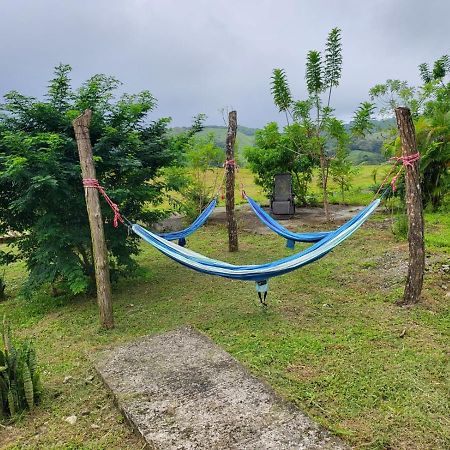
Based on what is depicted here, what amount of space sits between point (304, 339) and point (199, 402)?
1.09 metres

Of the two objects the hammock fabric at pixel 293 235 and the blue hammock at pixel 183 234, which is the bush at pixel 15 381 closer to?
the blue hammock at pixel 183 234

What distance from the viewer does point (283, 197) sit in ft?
29.5

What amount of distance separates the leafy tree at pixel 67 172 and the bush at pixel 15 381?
55.9 inches

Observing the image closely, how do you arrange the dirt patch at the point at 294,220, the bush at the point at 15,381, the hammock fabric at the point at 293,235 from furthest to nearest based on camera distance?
the dirt patch at the point at 294,220
the hammock fabric at the point at 293,235
the bush at the point at 15,381

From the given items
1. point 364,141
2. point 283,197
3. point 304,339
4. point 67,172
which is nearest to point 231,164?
point 67,172

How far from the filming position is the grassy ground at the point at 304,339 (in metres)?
2.25

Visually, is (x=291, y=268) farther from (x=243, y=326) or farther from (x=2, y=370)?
(x=2, y=370)

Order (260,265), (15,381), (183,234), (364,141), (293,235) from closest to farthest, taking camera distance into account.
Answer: (15,381) → (260,265) → (293,235) → (183,234) → (364,141)

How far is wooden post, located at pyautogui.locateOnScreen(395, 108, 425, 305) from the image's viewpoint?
3557mm

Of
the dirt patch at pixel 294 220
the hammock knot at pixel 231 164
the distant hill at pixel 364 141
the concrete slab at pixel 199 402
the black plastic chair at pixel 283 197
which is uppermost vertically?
the distant hill at pixel 364 141

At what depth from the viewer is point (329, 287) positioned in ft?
14.6

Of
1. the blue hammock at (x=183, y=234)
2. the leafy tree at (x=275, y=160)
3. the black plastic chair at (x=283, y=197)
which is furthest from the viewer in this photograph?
the leafy tree at (x=275, y=160)

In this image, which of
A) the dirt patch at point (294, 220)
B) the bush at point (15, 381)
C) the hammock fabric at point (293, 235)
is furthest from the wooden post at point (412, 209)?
the dirt patch at point (294, 220)

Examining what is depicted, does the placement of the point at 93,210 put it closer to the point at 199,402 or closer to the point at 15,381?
the point at 15,381
